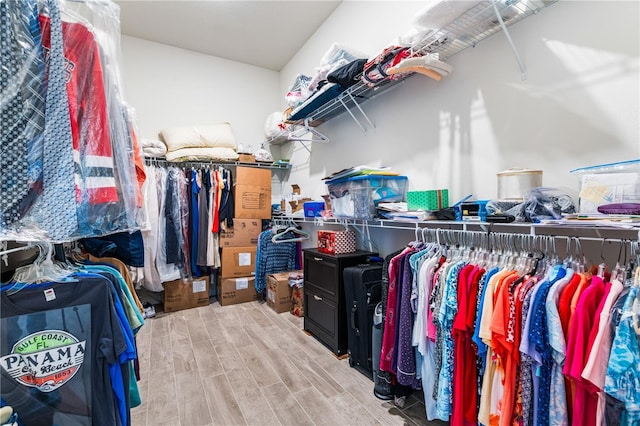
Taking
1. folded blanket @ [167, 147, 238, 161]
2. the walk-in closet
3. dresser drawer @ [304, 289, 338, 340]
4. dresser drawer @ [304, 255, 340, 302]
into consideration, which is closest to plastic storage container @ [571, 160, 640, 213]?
the walk-in closet

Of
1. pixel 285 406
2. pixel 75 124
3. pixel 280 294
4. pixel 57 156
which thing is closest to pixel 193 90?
pixel 280 294

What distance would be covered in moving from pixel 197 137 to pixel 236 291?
1905 millimetres

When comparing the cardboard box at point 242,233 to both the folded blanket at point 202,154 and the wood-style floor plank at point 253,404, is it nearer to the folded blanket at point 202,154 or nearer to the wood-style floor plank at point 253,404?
the folded blanket at point 202,154

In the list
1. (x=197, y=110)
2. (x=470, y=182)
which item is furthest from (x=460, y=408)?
(x=197, y=110)

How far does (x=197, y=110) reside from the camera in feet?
12.7

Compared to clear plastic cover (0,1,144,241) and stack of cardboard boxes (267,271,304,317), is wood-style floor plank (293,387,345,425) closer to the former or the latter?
stack of cardboard boxes (267,271,304,317)

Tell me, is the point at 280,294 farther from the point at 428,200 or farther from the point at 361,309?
the point at 428,200

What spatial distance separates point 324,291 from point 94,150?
1855mm

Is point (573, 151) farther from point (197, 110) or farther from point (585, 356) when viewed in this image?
point (197, 110)

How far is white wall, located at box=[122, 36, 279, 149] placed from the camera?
354 cm

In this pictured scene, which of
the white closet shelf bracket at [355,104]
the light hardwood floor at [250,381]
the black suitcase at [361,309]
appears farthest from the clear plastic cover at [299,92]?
the light hardwood floor at [250,381]

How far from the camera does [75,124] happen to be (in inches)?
37.0

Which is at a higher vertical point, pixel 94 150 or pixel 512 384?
pixel 94 150

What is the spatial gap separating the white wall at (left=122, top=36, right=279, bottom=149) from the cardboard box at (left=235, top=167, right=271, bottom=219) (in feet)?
2.60
